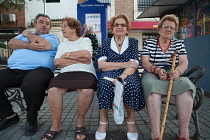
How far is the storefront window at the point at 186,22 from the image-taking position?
20.1 ft

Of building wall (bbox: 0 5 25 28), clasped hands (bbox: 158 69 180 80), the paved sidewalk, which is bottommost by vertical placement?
the paved sidewalk

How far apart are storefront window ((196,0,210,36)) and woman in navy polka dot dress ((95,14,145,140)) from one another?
3.56 meters

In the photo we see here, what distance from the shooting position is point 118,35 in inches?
109

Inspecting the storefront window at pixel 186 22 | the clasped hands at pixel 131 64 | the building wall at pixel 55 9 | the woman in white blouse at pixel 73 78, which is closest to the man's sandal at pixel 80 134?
the woman in white blouse at pixel 73 78

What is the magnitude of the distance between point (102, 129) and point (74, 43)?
4.50 feet

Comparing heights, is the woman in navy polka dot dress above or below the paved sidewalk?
above

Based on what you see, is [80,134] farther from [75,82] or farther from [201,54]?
[201,54]

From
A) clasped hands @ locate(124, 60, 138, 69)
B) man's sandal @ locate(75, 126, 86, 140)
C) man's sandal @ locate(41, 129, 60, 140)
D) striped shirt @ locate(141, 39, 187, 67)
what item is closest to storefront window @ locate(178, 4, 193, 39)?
striped shirt @ locate(141, 39, 187, 67)

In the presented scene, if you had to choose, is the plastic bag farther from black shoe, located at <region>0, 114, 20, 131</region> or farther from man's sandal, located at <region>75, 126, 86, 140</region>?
black shoe, located at <region>0, 114, 20, 131</region>

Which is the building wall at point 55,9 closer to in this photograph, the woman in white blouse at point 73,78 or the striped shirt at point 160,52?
the woman in white blouse at point 73,78

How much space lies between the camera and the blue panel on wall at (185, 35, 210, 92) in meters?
5.06

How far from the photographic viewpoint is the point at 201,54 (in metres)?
5.33

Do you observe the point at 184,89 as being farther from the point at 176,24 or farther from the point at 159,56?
the point at 176,24

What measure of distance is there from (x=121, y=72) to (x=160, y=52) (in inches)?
25.8
